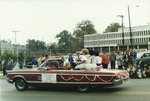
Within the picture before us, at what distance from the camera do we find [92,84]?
948 cm

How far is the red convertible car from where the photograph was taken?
9312 mm

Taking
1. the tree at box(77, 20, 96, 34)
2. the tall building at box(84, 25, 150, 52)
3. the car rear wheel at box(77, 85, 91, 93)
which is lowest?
the car rear wheel at box(77, 85, 91, 93)

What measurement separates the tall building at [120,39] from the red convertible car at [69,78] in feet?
297

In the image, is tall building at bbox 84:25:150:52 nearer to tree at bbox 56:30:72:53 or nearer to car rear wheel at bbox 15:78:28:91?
tree at bbox 56:30:72:53

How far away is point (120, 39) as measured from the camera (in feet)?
383

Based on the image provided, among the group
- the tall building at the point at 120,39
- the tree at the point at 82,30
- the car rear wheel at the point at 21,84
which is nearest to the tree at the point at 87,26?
the tree at the point at 82,30

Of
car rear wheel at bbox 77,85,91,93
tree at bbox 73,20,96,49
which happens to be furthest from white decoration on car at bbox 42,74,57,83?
tree at bbox 73,20,96,49

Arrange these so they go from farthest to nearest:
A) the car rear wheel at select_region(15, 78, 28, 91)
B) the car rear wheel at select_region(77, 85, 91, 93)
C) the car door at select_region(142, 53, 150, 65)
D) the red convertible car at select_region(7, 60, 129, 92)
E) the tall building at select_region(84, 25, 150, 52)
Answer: the tall building at select_region(84, 25, 150, 52)
the car door at select_region(142, 53, 150, 65)
the car rear wheel at select_region(15, 78, 28, 91)
the car rear wheel at select_region(77, 85, 91, 93)
the red convertible car at select_region(7, 60, 129, 92)

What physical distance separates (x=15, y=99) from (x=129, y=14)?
109ft

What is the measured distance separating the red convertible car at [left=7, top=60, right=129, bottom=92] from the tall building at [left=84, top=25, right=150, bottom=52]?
90400mm

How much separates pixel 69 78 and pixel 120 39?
10947cm

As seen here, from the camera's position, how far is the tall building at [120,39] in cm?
10562

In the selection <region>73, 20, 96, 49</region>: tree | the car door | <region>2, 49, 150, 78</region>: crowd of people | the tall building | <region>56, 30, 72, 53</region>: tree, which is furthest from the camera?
<region>56, 30, 72, 53</region>: tree

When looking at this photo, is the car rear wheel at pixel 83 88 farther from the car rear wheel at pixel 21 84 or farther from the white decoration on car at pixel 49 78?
the car rear wheel at pixel 21 84
